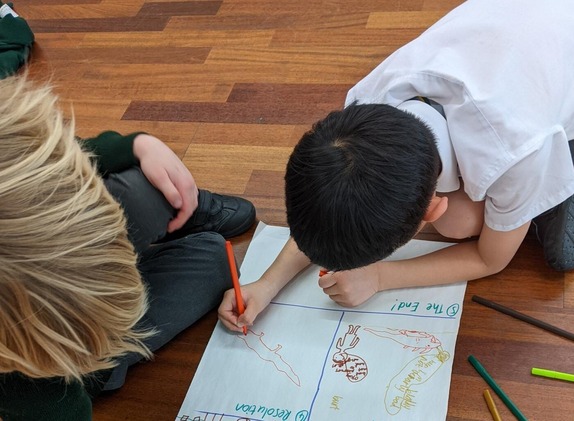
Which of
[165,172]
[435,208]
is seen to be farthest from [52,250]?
[435,208]

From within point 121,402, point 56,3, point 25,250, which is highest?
point 25,250

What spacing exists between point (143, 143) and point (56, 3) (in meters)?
0.92

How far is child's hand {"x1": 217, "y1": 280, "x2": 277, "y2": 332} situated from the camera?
32.7 inches

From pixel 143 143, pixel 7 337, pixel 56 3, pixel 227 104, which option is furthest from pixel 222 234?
pixel 56 3

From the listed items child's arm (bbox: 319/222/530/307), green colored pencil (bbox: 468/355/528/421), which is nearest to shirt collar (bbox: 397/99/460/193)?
child's arm (bbox: 319/222/530/307)

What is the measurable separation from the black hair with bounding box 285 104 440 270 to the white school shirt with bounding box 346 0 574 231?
2.7 inches

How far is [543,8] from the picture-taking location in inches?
29.2

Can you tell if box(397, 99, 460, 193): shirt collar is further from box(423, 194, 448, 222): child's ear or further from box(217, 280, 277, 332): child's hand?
box(217, 280, 277, 332): child's hand

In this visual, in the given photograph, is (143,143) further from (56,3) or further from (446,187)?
(56,3)

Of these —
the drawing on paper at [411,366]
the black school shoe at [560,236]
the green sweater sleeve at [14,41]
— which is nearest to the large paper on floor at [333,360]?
the drawing on paper at [411,366]

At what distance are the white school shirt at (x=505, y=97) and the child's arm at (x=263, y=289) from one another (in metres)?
0.23

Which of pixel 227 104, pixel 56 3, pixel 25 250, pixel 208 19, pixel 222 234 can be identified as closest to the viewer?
pixel 25 250

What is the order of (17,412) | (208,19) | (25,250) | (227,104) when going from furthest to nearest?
(208,19) → (227,104) → (17,412) → (25,250)

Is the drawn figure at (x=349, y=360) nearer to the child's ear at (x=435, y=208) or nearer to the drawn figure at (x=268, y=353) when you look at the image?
the drawn figure at (x=268, y=353)
